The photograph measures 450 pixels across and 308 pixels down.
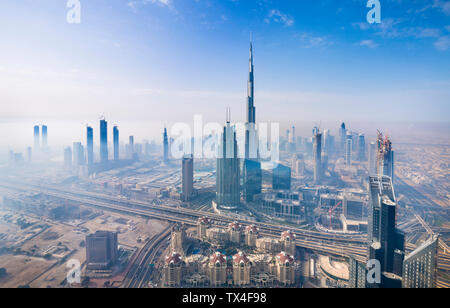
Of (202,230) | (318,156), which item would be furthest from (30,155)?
(318,156)

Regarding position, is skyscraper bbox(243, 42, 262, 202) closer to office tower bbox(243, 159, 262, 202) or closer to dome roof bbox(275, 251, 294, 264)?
office tower bbox(243, 159, 262, 202)

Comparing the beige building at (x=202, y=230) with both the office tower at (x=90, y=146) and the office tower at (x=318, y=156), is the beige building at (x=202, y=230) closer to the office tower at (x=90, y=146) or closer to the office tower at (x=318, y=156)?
the office tower at (x=318, y=156)

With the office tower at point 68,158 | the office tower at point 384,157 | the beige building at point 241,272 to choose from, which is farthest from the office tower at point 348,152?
Answer: the office tower at point 68,158

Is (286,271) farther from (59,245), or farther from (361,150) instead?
(361,150)

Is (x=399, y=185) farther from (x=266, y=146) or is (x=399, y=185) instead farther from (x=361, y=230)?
(x=266, y=146)

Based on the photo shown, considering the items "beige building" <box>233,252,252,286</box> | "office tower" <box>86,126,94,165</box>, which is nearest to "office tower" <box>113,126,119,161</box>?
"office tower" <box>86,126,94,165</box>
